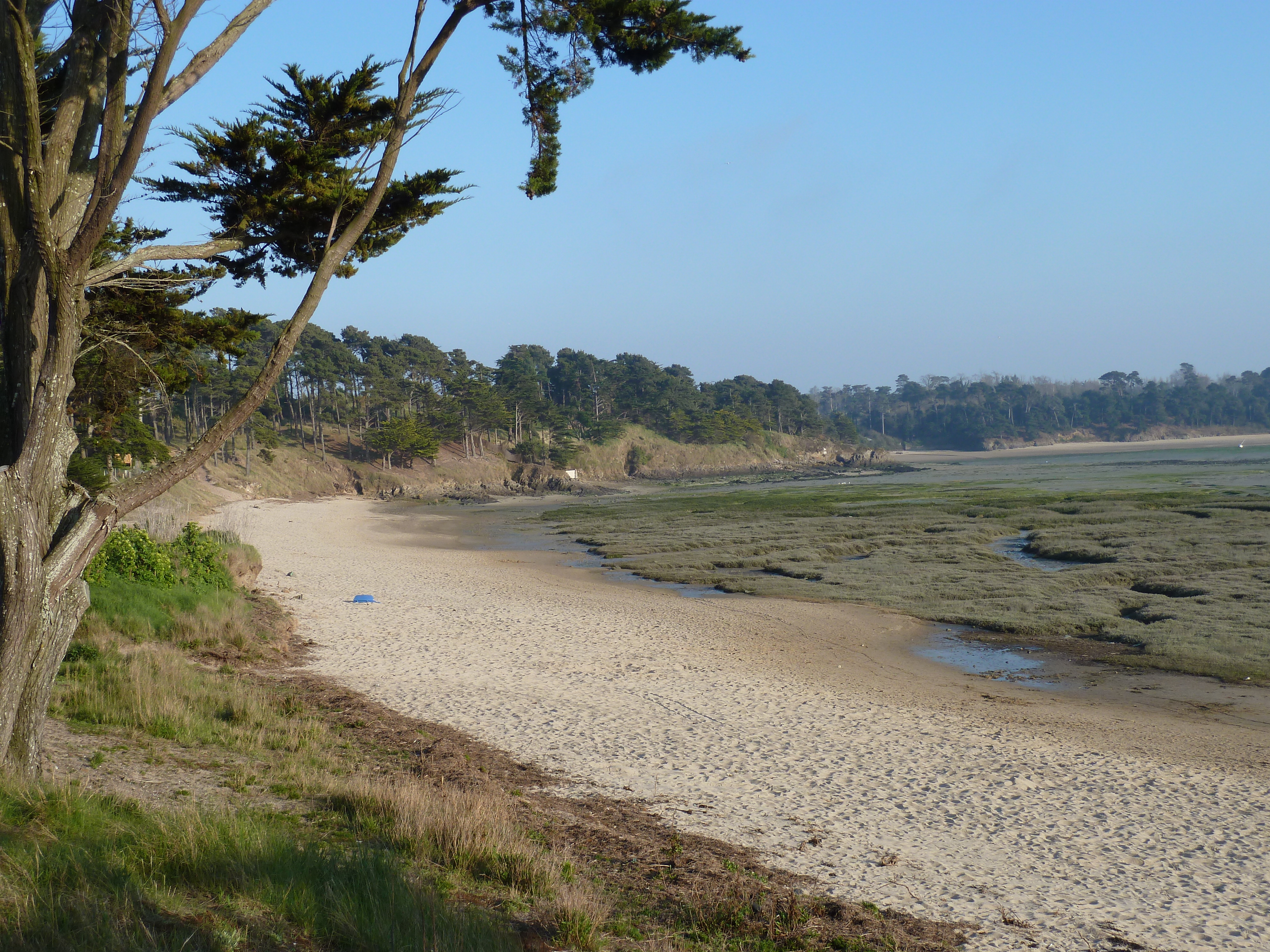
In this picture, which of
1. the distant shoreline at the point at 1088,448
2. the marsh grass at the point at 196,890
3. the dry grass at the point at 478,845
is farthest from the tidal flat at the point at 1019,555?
the distant shoreline at the point at 1088,448

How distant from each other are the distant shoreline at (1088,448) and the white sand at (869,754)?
118 m

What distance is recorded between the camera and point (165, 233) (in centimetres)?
1066

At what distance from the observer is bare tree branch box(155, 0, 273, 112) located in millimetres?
6109

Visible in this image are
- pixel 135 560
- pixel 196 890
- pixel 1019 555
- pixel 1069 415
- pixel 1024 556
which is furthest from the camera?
pixel 1069 415

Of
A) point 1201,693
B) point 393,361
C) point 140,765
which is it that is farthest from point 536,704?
point 393,361

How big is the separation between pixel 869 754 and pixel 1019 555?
21632 millimetres

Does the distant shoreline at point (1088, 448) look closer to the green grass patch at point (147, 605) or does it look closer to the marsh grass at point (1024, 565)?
the marsh grass at point (1024, 565)

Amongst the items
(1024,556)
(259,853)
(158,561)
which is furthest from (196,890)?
(1024,556)

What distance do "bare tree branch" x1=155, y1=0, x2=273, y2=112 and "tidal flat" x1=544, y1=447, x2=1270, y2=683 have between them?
15.6 m

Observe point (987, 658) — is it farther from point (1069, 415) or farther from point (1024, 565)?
point (1069, 415)

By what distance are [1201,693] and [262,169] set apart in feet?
46.5

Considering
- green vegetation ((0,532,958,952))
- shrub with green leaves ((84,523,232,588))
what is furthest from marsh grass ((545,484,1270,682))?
shrub with green leaves ((84,523,232,588))

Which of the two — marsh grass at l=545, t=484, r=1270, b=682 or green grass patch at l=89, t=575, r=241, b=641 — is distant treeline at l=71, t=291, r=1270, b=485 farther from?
marsh grass at l=545, t=484, r=1270, b=682

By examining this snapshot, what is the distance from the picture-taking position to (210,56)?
6.31 m
